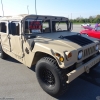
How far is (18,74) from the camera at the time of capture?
4.25m

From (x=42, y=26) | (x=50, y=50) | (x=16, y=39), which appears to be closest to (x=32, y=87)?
(x=50, y=50)

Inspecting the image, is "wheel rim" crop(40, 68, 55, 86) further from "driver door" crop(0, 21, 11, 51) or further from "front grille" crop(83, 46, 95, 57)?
"driver door" crop(0, 21, 11, 51)

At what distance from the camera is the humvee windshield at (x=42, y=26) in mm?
3772

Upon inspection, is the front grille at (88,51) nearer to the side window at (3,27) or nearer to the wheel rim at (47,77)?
the wheel rim at (47,77)

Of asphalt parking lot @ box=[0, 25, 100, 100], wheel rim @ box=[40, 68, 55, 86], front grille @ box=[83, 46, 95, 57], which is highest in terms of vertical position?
front grille @ box=[83, 46, 95, 57]

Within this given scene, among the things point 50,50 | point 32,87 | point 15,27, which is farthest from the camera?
point 15,27

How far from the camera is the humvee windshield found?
3.77m

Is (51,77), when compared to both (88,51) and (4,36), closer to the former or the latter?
(88,51)

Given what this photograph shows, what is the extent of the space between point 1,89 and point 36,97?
0.99 metres

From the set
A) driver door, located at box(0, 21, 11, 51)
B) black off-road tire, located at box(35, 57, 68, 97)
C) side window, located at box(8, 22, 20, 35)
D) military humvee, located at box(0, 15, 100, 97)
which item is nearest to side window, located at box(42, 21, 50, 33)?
military humvee, located at box(0, 15, 100, 97)

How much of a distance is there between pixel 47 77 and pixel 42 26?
1656 mm

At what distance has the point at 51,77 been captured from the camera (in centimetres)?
310

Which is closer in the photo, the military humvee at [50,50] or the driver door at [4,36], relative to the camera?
the military humvee at [50,50]

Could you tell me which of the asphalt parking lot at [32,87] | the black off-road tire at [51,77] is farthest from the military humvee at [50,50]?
the asphalt parking lot at [32,87]
